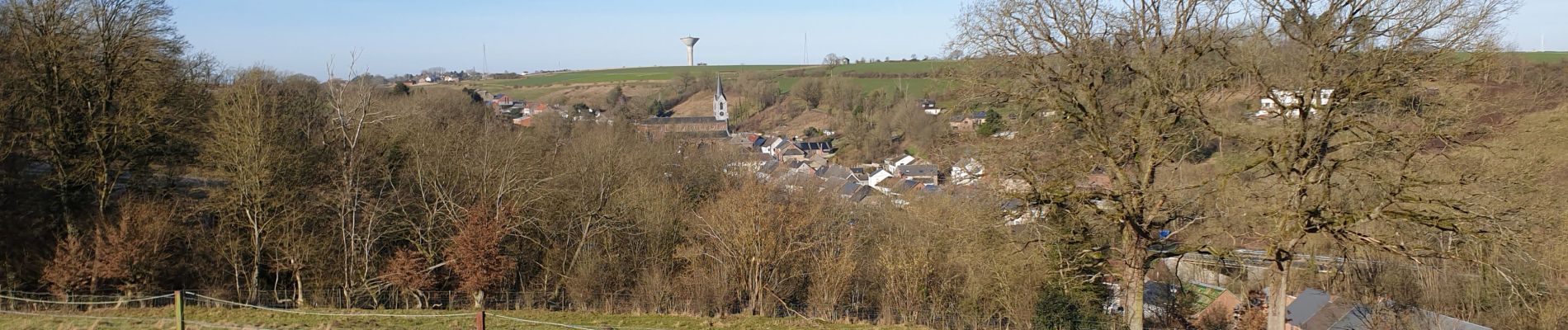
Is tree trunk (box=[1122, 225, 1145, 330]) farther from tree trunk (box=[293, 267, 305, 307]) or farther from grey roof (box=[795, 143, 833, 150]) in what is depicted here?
grey roof (box=[795, 143, 833, 150])

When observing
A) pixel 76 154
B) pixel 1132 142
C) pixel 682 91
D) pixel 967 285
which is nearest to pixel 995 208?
pixel 1132 142

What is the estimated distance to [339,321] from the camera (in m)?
12.2

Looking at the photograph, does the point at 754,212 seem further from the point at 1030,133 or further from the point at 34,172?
the point at 34,172

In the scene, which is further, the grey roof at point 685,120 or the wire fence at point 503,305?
the grey roof at point 685,120

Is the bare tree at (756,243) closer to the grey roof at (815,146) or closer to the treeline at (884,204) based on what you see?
the treeline at (884,204)

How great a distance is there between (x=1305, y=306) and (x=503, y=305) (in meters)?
14.9

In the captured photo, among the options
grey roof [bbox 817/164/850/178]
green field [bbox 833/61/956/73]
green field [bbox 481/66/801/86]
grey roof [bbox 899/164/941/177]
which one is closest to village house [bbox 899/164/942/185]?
grey roof [bbox 899/164/941/177]

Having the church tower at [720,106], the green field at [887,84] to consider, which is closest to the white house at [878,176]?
the green field at [887,84]

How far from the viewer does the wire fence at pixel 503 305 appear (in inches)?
583

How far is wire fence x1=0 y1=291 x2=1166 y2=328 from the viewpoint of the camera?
48.5ft

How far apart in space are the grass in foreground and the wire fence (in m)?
0.72

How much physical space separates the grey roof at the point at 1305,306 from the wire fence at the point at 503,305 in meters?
4.00

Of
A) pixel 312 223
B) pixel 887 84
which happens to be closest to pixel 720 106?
pixel 887 84

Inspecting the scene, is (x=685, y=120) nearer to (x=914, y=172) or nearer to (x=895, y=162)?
(x=895, y=162)
